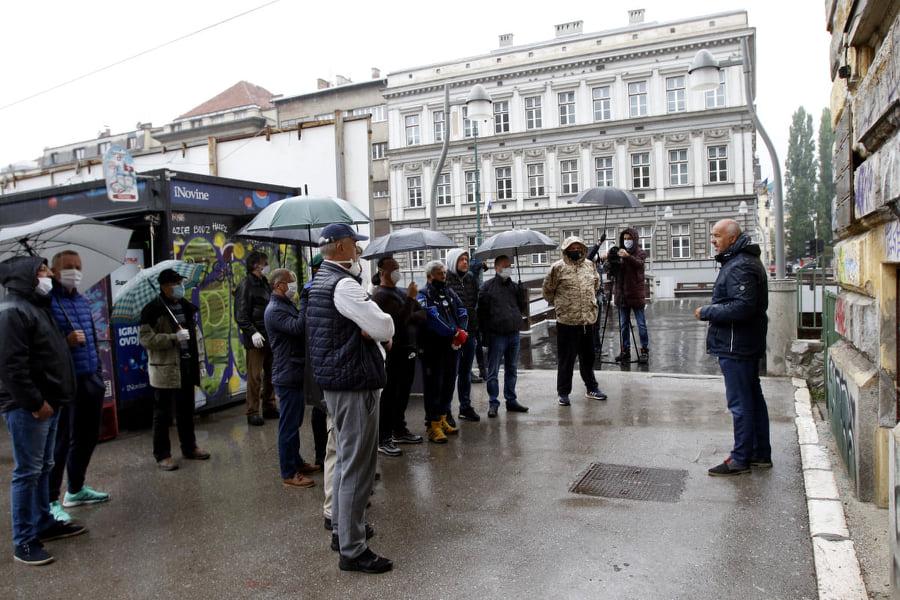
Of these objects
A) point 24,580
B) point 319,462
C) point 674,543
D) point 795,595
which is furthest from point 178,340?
point 795,595

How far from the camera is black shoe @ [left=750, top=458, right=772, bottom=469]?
5.66 meters

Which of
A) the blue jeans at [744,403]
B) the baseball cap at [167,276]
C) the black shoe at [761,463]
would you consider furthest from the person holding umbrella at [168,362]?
the black shoe at [761,463]

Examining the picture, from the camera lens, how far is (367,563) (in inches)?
159

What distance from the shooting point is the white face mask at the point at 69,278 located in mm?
5110

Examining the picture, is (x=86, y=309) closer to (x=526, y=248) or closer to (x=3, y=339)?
(x=3, y=339)

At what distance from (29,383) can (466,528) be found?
291 cm

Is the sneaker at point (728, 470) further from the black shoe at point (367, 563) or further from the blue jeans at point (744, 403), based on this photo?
the black shoe at point (367, 563)

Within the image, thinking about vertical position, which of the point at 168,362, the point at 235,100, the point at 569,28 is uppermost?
the point at 569,28

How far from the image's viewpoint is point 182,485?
5891mm

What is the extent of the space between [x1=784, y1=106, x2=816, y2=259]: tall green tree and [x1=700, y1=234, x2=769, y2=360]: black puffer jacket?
74.1 m

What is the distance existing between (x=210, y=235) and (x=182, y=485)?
11.9 feet

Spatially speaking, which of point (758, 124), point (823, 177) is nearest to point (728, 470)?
point (758, 124)

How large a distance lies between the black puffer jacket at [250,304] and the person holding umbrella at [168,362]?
1.17m

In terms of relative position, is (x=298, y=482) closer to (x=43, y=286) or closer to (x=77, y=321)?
(x=77, y=321)
